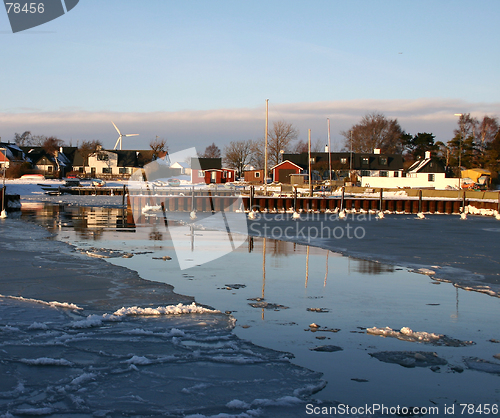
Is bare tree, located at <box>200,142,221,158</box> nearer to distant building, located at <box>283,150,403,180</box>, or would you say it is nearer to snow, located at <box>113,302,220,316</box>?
distant building, located at <box>283,150,403,180</box>

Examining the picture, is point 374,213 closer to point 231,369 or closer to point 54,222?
point 54,222

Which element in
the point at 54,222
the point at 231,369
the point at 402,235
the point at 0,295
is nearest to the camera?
the point at 231,369

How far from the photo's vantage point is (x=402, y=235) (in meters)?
21.0

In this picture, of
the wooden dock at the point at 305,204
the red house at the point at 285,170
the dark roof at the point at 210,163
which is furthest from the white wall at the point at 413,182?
the wooden dock at the point at 305,204

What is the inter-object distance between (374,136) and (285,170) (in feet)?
140

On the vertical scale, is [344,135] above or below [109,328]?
above

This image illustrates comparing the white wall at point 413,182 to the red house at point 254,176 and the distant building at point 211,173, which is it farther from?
the distant building at point 211,173

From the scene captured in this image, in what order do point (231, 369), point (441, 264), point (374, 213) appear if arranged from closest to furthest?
1. point (231, 369)
2. point (441, 264)
3. point (374, 213)

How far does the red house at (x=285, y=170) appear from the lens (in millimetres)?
94312

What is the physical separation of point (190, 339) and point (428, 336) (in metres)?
3.32

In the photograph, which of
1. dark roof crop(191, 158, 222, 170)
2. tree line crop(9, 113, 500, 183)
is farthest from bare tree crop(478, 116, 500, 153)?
dark roof crop(191, 158, 222, 170)

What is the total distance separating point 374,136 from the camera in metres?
128

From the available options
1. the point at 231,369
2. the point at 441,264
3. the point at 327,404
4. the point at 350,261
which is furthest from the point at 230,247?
the point at 327,404

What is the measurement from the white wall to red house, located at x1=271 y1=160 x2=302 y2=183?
17.6 m
